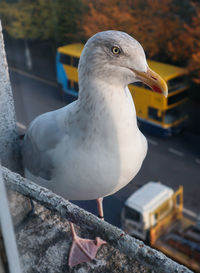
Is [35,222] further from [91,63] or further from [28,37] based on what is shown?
[28,37]

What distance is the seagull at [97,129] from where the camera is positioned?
55 centimetres

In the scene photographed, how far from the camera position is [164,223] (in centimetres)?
275

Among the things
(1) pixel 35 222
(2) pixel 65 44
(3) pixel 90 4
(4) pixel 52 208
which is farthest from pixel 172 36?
(4) pixel 52 208

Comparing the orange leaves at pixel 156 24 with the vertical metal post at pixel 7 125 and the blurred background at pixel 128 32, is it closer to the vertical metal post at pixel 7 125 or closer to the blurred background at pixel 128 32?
the blurred background at pixel 128 32

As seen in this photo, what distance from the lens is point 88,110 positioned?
0.63m

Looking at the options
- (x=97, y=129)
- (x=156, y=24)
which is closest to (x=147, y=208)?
(x=156, y=24)

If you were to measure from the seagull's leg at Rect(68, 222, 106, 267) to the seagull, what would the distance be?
0.17 metres

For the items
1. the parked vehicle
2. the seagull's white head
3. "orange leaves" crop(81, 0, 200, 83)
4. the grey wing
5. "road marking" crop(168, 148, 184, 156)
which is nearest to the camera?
the seagull's white head

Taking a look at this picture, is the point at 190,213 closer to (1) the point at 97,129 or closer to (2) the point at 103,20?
(2) the point at 103,20

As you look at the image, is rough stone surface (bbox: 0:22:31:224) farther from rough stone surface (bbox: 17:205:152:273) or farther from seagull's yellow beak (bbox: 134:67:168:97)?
seagull's yellow beak (bbox: 134:67:168:97)

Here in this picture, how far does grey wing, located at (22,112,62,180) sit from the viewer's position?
28.5 inches

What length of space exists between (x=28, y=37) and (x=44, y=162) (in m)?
1.40

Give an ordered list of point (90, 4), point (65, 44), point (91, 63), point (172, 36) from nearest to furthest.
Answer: point (91, 63) → point (65, 44) → point (90, 4) → point (172, 36)

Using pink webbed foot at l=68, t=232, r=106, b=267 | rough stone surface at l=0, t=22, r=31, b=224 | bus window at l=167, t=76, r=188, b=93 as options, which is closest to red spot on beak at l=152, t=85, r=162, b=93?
bus window at l=167, t=76, r=188, b=93
